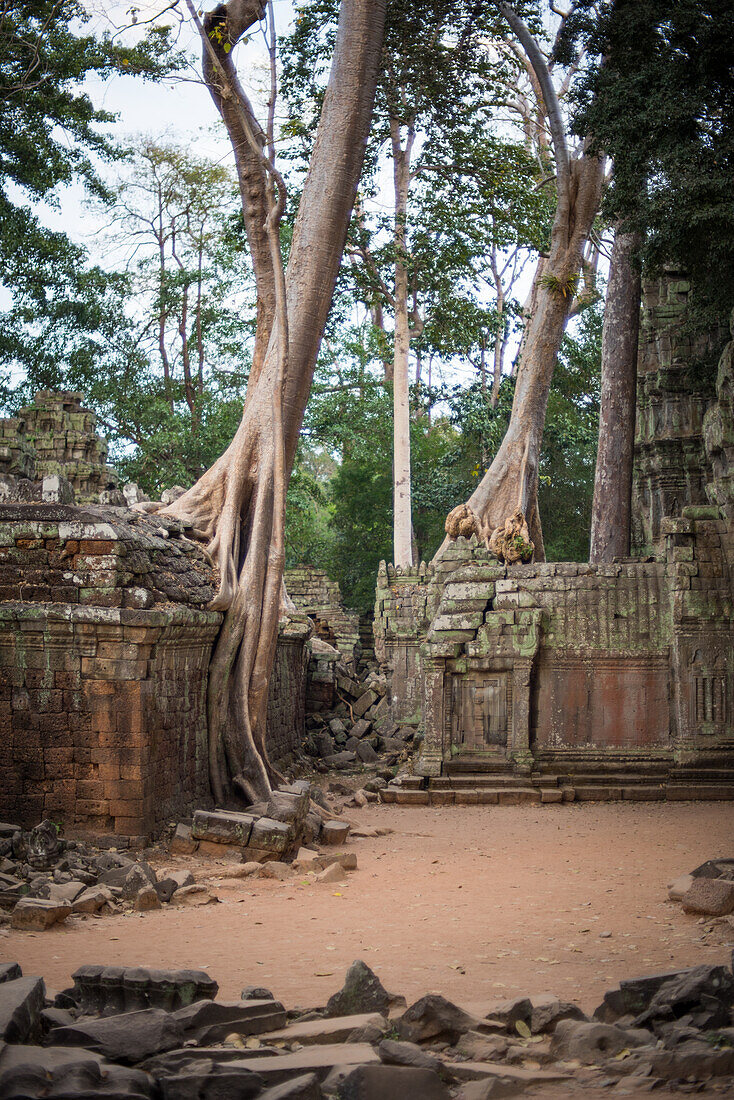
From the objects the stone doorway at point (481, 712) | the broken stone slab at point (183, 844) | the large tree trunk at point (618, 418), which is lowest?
the broken stone slab at point (183, 844)

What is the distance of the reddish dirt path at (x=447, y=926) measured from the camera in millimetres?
4695

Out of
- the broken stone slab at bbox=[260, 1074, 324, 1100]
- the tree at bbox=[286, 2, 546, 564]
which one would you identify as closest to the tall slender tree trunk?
the tree at bbox=[286, 2, 546, 564]

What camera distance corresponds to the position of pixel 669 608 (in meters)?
11.2

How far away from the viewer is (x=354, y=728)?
598 inches

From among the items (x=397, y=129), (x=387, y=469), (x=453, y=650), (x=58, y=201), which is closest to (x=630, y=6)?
(x=453, y=650)

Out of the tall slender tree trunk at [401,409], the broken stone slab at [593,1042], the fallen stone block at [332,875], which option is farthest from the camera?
the tall slender tree trunk at [401,409]

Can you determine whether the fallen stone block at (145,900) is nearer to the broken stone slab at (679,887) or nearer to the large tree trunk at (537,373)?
the broken stone slab at (679,887)

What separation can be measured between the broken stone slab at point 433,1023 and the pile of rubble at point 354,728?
849 cm

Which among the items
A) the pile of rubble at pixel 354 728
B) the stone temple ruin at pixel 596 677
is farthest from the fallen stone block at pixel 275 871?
the pile of rubble at pixel 354 728

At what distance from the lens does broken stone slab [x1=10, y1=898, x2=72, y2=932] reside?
18.3 feet

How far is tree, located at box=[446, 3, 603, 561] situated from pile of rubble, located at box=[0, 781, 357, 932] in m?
6.88

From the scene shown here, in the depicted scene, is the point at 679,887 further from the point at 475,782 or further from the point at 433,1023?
the point at 475,782

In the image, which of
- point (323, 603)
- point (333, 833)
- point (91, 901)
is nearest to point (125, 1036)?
point (91, 901)

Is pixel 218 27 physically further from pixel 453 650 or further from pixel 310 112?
pixel 453 650
